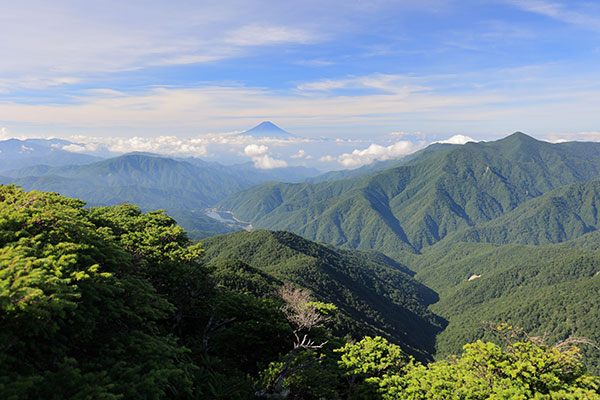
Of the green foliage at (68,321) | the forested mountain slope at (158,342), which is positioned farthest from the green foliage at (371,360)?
the green foliage at (68,321)

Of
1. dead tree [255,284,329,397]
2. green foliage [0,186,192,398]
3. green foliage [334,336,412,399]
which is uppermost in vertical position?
green foliage [0,186,192,398]

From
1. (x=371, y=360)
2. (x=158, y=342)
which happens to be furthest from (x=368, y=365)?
(x=158, y=342)

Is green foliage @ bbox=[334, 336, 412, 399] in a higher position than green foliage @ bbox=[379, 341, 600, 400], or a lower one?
lower

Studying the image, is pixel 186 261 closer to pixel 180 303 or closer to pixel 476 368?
pixel 180 303

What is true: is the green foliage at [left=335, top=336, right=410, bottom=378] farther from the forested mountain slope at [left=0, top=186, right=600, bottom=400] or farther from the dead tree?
the dead tree

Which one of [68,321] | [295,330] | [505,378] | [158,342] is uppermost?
[68,321]

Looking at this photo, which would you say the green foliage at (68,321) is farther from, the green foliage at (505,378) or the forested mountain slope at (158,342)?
the green foliage at (505,378)

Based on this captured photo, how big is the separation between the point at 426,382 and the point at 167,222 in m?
46.3

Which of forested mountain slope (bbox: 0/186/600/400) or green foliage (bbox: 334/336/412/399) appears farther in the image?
green foliage (bbox: 334/336/412/399)

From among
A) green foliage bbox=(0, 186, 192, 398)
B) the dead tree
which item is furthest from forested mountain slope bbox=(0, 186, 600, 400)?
the dead tree

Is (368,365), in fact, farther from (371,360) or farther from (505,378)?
(505,378)

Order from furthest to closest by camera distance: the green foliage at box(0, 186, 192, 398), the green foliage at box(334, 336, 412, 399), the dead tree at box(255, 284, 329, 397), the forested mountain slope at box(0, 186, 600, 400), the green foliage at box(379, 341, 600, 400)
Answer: the green foliage at box(334, 336, 412, 399) → the dead tree at box(255, 284, 329, 397) → the green foliage at box(379, 341, 600, 400) → the forested mountain slope at box(0, 186, 600, 400) → the green foliage at box(0, 186, 192, 398)

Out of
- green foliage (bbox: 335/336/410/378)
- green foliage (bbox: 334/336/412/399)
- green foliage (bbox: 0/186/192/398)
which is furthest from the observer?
green foliage (bbox: 335/336/410/378)

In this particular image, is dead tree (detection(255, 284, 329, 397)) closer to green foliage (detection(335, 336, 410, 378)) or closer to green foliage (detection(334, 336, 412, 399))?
green foliage (detection(335, 336, 410, 378))
